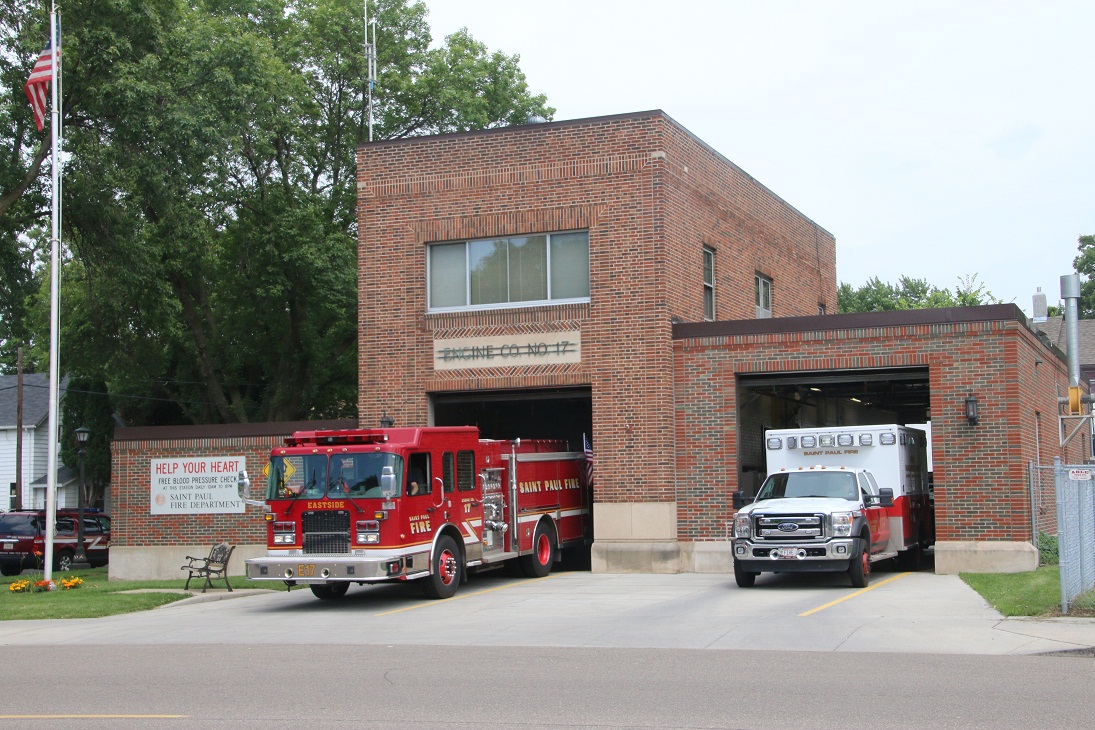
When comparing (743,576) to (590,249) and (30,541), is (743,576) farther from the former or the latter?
(30,541)

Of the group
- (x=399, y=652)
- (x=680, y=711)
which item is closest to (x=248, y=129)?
(x=399, y=652)

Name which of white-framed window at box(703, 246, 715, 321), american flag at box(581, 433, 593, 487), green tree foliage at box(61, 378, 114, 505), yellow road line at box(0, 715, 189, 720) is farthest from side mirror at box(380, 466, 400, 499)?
green tree foliage at box(61, 378, 114, 505)

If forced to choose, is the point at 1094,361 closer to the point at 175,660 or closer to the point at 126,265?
the point at 126,265

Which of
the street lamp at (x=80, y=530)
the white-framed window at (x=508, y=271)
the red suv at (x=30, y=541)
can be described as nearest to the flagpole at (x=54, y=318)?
the white-framed window at (x=508, y=271)

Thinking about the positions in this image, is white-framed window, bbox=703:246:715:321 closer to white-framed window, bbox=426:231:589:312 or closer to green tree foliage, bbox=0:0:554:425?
white-framed window, bbox=426:231:589:312

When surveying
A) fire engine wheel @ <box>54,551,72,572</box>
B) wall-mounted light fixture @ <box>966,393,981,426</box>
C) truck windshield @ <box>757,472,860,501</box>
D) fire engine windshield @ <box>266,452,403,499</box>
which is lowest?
fire engine wheel @ <box>54,551,72,572</box>

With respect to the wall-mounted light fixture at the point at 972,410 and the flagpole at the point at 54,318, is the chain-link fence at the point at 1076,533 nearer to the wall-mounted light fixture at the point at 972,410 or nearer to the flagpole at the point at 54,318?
the wall-mounted light fixture at the point at 972,410

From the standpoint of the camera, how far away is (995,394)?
2173cm

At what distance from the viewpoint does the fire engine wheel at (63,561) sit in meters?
35.7

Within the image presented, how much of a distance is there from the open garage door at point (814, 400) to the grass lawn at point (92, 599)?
1013 centimetres

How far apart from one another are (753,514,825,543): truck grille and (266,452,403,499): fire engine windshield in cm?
575

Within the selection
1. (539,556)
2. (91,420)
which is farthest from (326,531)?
(91,420)

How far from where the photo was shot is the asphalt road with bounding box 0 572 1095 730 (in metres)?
9.16

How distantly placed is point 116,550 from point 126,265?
7206mm
